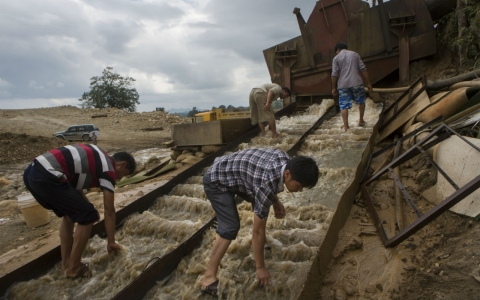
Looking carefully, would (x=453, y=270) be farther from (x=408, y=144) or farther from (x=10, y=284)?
(x=10, y=284)

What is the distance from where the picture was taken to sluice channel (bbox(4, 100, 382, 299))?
3.27 metres

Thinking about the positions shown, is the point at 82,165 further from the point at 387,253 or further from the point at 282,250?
the point at 387,253

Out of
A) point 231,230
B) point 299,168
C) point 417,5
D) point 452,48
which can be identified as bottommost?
point 231,230

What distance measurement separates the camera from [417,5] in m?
9.22

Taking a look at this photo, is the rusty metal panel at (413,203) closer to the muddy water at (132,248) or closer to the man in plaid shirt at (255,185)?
the man in plaid shirt at (255,185)

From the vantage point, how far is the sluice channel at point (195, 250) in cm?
327

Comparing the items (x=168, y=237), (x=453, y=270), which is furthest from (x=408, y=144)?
(x=168, y=237)

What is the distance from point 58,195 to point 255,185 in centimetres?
196

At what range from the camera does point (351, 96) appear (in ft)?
22.9

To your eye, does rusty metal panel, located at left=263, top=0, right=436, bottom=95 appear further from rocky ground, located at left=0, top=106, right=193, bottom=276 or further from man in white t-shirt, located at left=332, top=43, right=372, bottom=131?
rocky ground, located at left=0, top=106, right=193, bottom=276

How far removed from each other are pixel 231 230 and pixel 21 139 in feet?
47.5

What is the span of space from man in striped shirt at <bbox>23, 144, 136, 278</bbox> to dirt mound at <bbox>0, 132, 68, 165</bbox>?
11.1m

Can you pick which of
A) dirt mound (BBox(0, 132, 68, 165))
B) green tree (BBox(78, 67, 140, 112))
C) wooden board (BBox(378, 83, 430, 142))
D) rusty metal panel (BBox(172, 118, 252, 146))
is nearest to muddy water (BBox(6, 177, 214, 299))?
rusty metal panel (BBox(172, 118, 252, 146))

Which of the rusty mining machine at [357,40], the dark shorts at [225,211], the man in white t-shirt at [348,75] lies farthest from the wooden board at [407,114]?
the dark shorts at [225,211]
